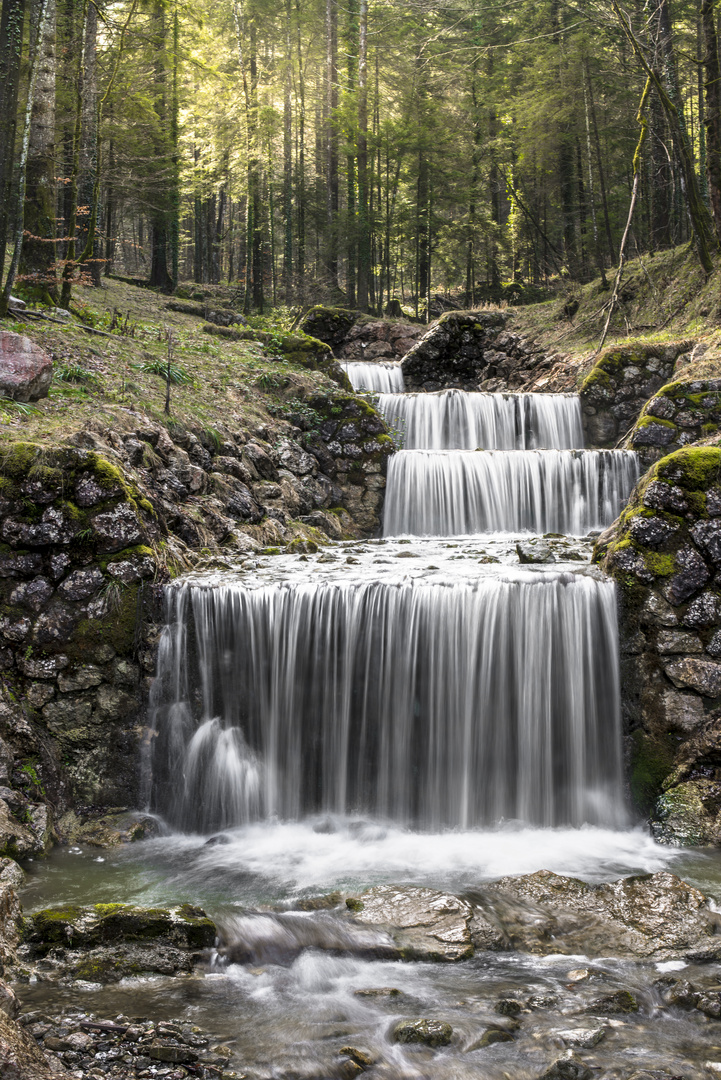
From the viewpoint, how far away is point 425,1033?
3.70 metres

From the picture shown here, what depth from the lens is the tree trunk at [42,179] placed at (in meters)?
11.8

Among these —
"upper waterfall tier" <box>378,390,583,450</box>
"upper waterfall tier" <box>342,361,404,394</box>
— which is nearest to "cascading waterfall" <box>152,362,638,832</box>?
"upper waterfall tier" <box>378,390,583,450</box>

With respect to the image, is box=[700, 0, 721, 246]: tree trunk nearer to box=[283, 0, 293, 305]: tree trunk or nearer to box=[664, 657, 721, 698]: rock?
box=[664, 657, 721, 698]: rock

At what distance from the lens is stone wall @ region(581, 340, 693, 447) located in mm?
14250

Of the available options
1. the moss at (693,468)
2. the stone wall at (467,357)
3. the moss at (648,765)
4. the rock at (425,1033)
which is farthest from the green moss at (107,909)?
the stone wall at (467,357)

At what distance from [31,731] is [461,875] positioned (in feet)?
13.0

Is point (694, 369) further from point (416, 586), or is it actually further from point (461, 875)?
point (461, 875)

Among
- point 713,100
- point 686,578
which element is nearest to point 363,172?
point 713,100

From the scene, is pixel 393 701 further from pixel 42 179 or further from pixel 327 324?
pixel 327 324

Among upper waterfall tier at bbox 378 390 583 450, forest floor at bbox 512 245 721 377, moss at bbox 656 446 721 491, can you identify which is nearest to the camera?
moss at bbox 656 446 721 491

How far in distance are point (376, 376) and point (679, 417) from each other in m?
9.46

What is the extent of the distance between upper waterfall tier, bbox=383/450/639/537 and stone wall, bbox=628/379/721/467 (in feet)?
1.36

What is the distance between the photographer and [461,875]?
5.68 m

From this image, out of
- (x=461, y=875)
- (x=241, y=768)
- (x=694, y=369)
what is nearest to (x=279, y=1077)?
(x=461, y=875)
